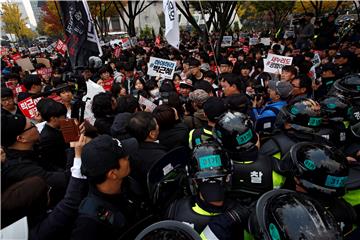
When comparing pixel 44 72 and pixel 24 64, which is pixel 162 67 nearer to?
pixel 44 72

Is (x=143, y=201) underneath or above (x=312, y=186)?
underneath

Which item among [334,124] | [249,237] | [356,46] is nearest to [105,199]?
[249,237]

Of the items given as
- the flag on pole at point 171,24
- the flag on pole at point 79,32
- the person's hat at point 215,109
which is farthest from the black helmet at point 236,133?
the flag on pole at point 79,32

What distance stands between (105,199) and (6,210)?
593 millimetres

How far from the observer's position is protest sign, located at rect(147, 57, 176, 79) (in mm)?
6656

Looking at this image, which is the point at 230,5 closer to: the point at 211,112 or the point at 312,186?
the point at 211,112

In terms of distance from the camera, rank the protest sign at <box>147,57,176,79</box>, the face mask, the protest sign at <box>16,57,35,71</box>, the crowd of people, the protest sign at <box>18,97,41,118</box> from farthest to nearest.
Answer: the protest sign at <box>16,57,35,71</box>, the protest sign at <box>147,57,176,79</box>, the face mask, the protest sign at <box>18,97,41,118</box>, the crowd of people

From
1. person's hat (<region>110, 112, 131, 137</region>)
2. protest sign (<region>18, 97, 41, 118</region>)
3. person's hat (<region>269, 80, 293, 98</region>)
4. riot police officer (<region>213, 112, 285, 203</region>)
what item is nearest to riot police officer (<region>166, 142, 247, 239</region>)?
riot police officer (<region>213, 112, 285, 203</region>)

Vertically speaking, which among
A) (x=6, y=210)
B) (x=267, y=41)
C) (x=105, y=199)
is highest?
(x=6, y=210)

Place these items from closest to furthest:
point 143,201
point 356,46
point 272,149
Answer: point 143,201 → point 272,149 → point 356,46

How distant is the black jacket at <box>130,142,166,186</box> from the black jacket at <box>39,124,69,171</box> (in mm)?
1114

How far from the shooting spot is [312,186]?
197cm

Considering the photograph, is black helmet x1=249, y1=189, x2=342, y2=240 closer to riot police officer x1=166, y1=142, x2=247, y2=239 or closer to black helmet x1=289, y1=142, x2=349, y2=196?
riot police officer x1=166, y1=142, x2=247, y2=239

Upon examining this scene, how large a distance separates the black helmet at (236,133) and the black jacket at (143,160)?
65 cm
